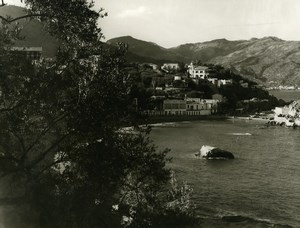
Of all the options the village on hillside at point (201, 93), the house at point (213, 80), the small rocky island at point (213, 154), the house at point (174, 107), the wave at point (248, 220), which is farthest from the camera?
the house at point (213, 80)

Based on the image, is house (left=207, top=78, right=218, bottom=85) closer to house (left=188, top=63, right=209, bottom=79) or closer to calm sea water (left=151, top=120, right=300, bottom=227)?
house (left=188, top=63, right=209, bottom=79)

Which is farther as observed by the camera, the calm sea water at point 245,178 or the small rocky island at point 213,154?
the small rocky island at point 213,154

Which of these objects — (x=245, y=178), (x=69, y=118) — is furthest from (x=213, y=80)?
(x=69, y=118)

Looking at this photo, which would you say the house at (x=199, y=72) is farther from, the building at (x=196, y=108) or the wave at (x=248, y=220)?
the wave at (x=248, y=220)

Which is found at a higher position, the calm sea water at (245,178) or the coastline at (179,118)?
the coastline at (179,118)

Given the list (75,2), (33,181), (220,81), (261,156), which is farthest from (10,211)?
(220,81)

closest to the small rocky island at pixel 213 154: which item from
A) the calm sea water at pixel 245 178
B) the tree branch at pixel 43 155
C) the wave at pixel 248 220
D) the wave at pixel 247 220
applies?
the calm sea water at pixel 245 178
